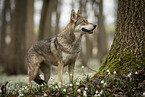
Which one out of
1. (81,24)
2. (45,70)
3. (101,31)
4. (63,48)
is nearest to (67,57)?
(63,48)

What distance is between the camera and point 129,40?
16.2 feet

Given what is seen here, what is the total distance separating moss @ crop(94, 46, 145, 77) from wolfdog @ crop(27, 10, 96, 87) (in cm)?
109

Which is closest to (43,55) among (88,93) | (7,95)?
(7,95)

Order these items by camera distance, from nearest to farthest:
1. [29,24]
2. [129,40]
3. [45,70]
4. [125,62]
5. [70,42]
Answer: [125,62] < [129,40] < [70,42] < [45,70] < [29,24]

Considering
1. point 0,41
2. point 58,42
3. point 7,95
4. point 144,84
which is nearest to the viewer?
point 144,84

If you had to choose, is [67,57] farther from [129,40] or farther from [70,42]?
[129,40]

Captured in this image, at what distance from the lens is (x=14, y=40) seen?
12.2 metres

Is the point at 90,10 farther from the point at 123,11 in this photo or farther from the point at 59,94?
the point at 59,94

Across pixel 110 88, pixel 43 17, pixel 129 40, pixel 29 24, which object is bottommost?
pixel 110 88

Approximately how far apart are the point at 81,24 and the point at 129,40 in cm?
152

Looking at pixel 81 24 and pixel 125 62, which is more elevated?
pixel 81 24

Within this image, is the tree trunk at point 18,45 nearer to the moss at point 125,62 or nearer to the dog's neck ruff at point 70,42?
the dog's neck ruff at point 70,42

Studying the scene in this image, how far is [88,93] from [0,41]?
65.0ft

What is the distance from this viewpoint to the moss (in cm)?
457
